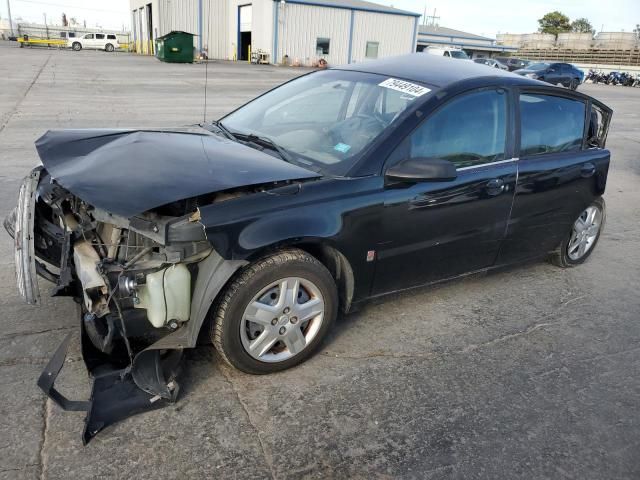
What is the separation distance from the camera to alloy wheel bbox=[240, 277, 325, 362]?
2.80 m

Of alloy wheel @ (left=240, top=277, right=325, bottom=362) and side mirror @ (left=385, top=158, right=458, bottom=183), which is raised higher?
side mirror @ (left=385, top=158, right=458, bottom=183)

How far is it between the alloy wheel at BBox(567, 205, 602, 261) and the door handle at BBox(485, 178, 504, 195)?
52.8 inches

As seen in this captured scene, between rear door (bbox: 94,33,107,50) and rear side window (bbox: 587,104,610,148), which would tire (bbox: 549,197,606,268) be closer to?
rear side window (bbox: 587,104,610,148)

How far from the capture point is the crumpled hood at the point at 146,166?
8.16ft

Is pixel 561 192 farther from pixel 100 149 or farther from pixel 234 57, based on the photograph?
pixel 234 57

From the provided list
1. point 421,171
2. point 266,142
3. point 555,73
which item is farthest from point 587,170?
point 555,73

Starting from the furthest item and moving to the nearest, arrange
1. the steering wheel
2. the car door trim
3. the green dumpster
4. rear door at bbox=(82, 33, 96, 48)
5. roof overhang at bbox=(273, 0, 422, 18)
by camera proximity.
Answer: rear door at bbox=(82, 33, 96, 48) → roof overhang at bbox=(273, 0, 422, 18) → the green dumpster → the car door trim → the steering wheel

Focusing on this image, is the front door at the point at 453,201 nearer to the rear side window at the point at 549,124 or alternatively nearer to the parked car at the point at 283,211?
the parked car at the point at 283,211

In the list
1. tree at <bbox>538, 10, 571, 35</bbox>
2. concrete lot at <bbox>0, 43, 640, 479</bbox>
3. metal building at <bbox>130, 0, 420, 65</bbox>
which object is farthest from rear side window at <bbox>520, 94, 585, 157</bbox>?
tree at <bbox>538, 10, 571, 35</bbox>

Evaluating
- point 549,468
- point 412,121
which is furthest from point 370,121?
point 549,468

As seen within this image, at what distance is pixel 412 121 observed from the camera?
3.21 metres

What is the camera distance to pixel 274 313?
283cm

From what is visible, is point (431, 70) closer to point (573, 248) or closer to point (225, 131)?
point (225, 131)

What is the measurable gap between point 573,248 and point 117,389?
12.7 feet
